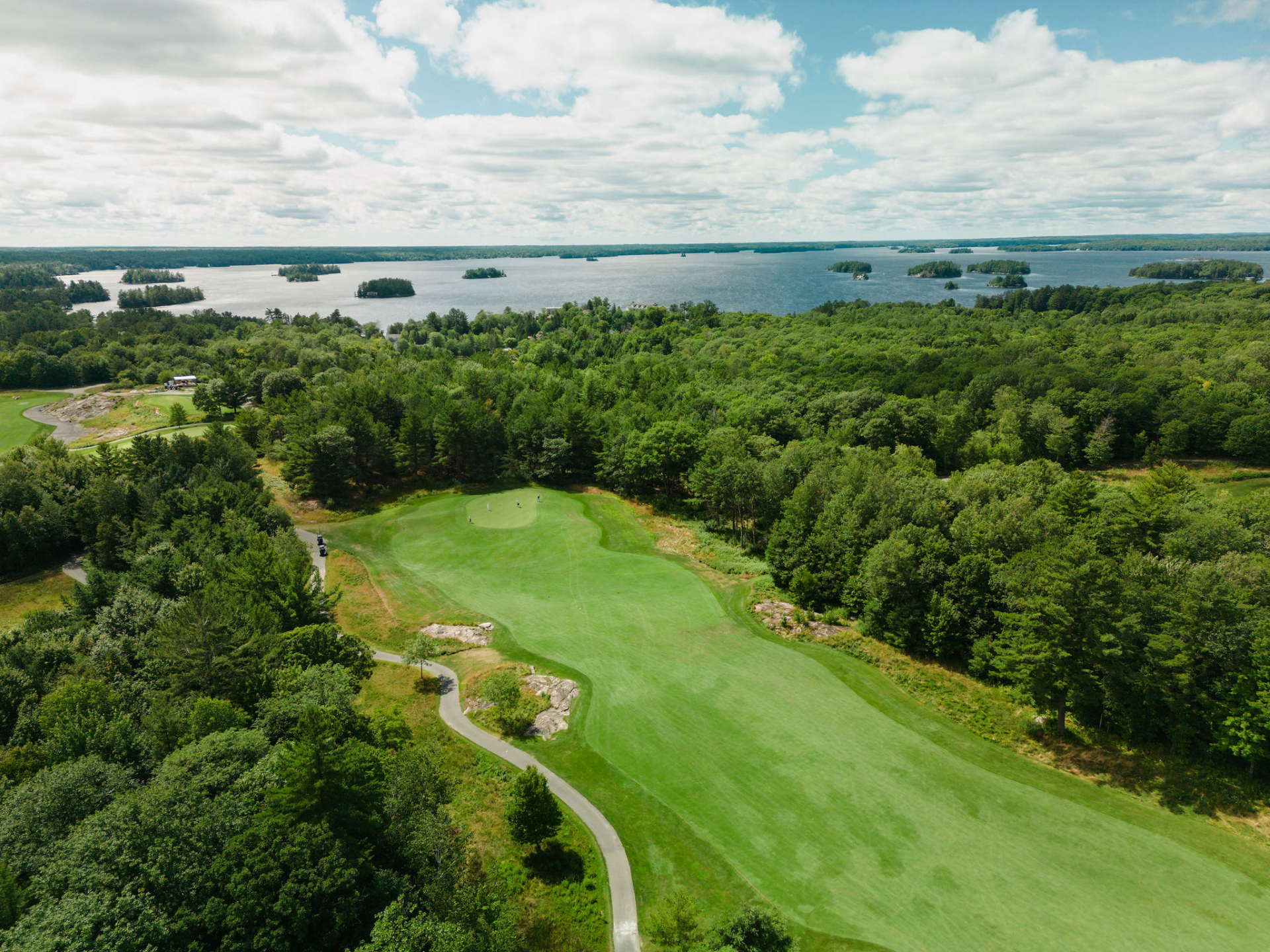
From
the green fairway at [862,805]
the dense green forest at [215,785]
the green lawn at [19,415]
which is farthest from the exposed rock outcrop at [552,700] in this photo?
the green lawn at [19,415]

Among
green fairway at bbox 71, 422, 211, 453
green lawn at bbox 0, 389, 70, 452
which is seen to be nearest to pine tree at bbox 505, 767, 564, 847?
green fairway at bbox 71, 422, 211, 453

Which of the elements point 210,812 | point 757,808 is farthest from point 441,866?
point 757,808

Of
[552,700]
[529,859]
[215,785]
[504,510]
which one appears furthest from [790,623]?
[215,785]

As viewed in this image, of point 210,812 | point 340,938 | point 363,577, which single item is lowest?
point 363,577

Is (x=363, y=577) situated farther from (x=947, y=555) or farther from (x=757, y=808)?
(x=947, y=555)

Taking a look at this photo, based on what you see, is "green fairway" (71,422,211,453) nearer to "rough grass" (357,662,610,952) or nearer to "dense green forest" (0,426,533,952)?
"dense green forest" (0,426,533,952)

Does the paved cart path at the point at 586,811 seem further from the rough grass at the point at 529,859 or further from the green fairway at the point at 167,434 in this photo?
the green fairway at the point at 167,434
